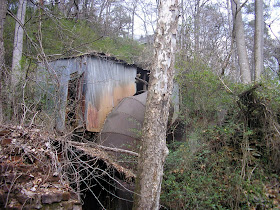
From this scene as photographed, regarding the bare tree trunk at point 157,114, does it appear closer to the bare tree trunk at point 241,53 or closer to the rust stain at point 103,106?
the rust stain at point 103,106

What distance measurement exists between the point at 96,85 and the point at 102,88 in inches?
11.6

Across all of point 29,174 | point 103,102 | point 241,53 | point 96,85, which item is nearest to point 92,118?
point 103,102

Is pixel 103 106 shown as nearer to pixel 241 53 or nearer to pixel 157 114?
pixel 157 114

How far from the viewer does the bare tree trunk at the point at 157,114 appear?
18.2 ft

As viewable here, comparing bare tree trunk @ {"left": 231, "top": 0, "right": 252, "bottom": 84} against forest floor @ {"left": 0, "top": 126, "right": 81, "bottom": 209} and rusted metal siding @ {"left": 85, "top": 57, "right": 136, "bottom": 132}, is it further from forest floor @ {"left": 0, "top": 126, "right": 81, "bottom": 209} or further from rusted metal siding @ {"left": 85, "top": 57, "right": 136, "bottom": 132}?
forest floor @ {"left": 0, "top": 126, "right": 81, "bottom": 209}

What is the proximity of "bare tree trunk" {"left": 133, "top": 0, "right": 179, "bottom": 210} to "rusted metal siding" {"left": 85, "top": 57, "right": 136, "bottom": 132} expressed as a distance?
4.34m

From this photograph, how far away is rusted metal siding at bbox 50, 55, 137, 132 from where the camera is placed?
9.73 metres

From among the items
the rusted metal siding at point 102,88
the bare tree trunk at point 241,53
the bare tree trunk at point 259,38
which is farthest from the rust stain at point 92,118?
the bare tree trunk at point 259,38

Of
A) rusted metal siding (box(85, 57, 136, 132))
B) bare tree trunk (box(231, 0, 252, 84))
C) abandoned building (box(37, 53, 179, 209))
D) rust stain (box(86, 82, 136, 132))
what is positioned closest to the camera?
abandoned building (box(37, 53, 179, 209))

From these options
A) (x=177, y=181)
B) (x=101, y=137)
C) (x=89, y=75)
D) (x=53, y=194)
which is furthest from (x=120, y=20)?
(x=53, y=194)

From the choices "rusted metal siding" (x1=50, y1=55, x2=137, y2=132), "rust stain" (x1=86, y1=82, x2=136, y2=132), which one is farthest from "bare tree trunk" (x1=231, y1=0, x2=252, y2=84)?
"rusted metal siding" (x1=50, y1=55, x2=137, y2=132)

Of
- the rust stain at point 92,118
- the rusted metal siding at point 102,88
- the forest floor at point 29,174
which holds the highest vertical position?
the rusted metal siding at point 102,88

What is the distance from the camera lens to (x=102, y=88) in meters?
10.3

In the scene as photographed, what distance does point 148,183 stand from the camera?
5551 millimetres
